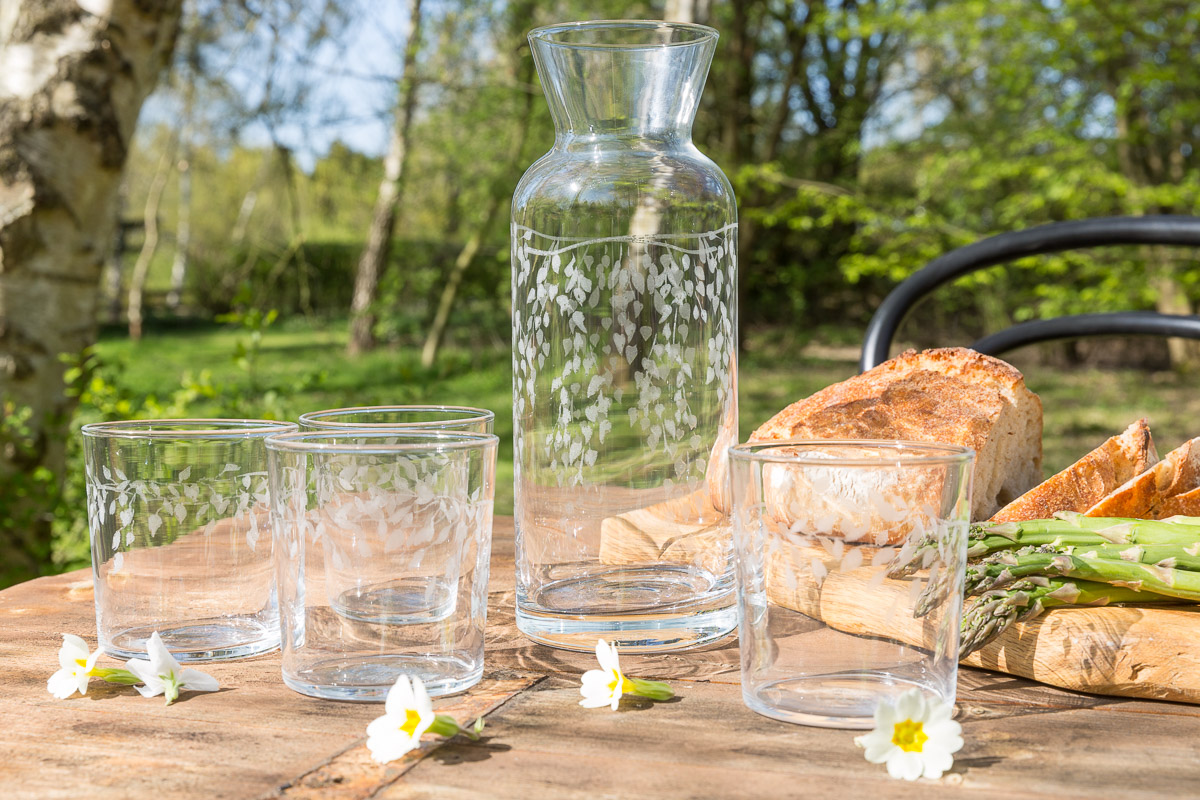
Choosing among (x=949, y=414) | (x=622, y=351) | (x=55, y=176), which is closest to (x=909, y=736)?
(x=622, y=351)

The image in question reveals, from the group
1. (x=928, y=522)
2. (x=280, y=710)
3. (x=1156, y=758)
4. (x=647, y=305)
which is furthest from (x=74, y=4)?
(x=1156, y=758)

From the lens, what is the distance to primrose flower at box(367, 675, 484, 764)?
2.25 ft

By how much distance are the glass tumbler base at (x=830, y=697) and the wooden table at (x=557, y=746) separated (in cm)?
1

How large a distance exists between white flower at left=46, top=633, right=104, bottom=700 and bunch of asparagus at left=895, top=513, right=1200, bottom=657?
0.73 m

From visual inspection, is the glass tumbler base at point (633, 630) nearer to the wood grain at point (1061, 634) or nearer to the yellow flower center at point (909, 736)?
the wood grain at point (1061, 634)

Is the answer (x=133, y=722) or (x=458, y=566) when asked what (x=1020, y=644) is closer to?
(x=458, y=566)

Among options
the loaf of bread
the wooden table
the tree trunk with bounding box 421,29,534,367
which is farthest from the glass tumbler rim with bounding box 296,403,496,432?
the tree trunk with bounding box 421,29,534,367

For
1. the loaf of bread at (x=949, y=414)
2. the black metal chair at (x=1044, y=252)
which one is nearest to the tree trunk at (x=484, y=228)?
the black metal chair at (x=1044, y=252)

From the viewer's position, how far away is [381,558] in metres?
→ 0.77

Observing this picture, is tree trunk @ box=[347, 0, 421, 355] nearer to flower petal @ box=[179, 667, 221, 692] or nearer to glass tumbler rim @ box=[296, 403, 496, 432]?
glass tumbler rim @ box=[296, 403, 496, 432]

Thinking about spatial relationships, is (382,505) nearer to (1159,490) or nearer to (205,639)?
(205,639)

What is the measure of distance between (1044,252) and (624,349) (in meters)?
1.23

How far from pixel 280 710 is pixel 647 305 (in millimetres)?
491

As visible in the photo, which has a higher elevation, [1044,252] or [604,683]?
[1044,252]
